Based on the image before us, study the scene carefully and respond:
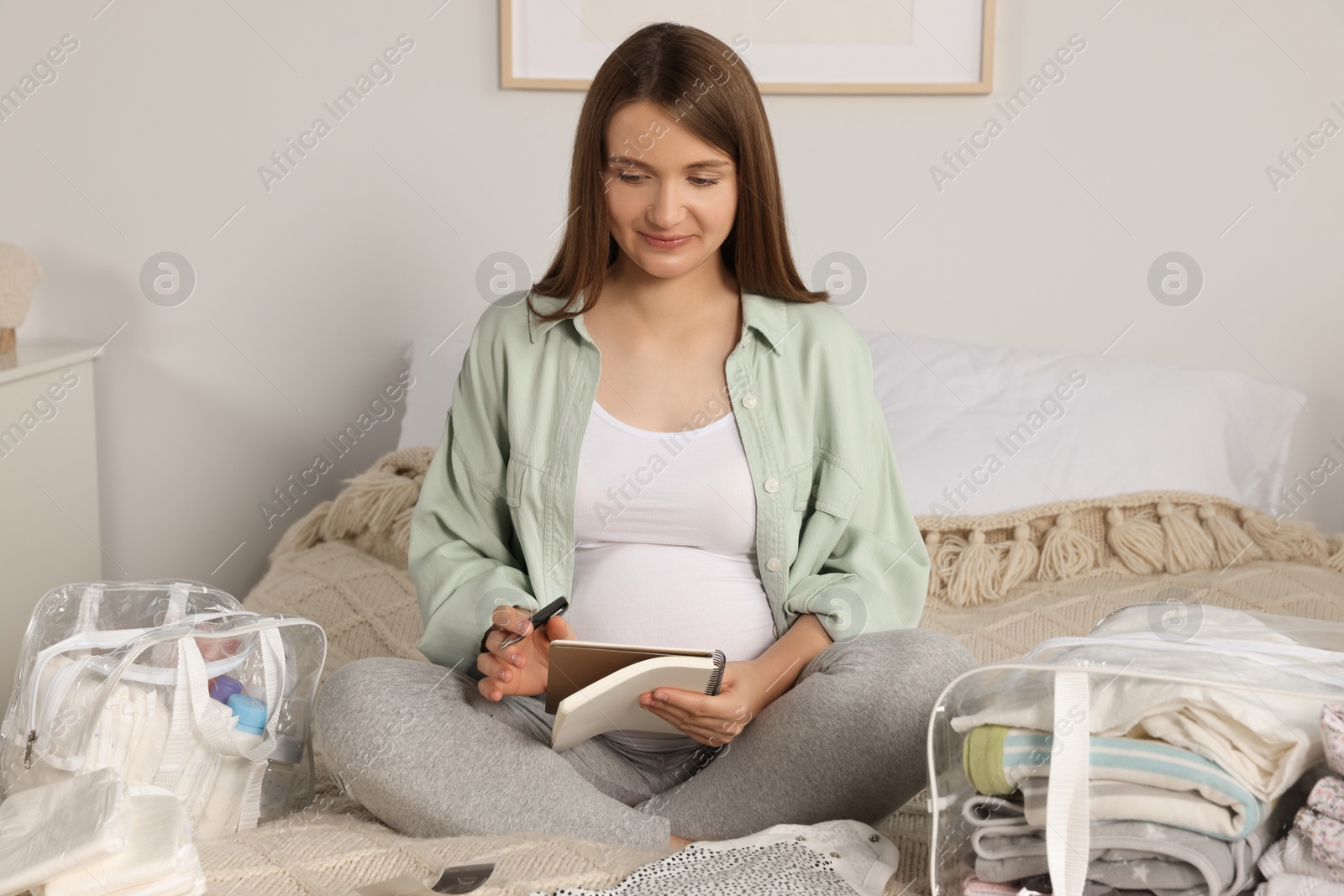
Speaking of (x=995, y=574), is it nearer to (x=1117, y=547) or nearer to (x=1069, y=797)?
(x=1117, y=547)

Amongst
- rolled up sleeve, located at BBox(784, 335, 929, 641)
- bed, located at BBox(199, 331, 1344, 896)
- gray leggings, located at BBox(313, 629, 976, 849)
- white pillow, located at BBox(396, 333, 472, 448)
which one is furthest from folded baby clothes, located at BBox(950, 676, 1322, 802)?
white pillow, located at BBox(396, 333, 472, 448)

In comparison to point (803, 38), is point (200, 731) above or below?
below

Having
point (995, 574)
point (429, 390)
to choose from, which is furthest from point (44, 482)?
point (995, 574)

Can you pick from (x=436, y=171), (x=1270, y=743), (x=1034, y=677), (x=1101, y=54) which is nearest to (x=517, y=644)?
(x=1034, y=677)

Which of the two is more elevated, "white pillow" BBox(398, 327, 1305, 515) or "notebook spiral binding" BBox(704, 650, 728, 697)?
"white pillow" BBox(398, 327, 1305, 515)

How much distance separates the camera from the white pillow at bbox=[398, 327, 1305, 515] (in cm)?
156

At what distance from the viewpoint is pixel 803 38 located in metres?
1.77

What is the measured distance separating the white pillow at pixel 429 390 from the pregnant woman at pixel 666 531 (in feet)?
1.72

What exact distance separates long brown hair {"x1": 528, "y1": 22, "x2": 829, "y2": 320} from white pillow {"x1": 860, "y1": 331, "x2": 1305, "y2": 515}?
0.46 meters

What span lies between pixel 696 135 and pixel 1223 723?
2.11 feet

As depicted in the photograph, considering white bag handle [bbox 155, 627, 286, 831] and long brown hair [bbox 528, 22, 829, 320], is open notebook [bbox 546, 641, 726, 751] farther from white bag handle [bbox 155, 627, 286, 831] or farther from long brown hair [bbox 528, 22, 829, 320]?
long brown hair [bbox 528, 22, 829, 320]

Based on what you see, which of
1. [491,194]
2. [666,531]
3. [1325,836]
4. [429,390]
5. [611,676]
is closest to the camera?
[1325,836]

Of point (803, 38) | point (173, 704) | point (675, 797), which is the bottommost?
point (675, 797)

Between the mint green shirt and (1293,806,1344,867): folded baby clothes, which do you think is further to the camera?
the mint green shirt
